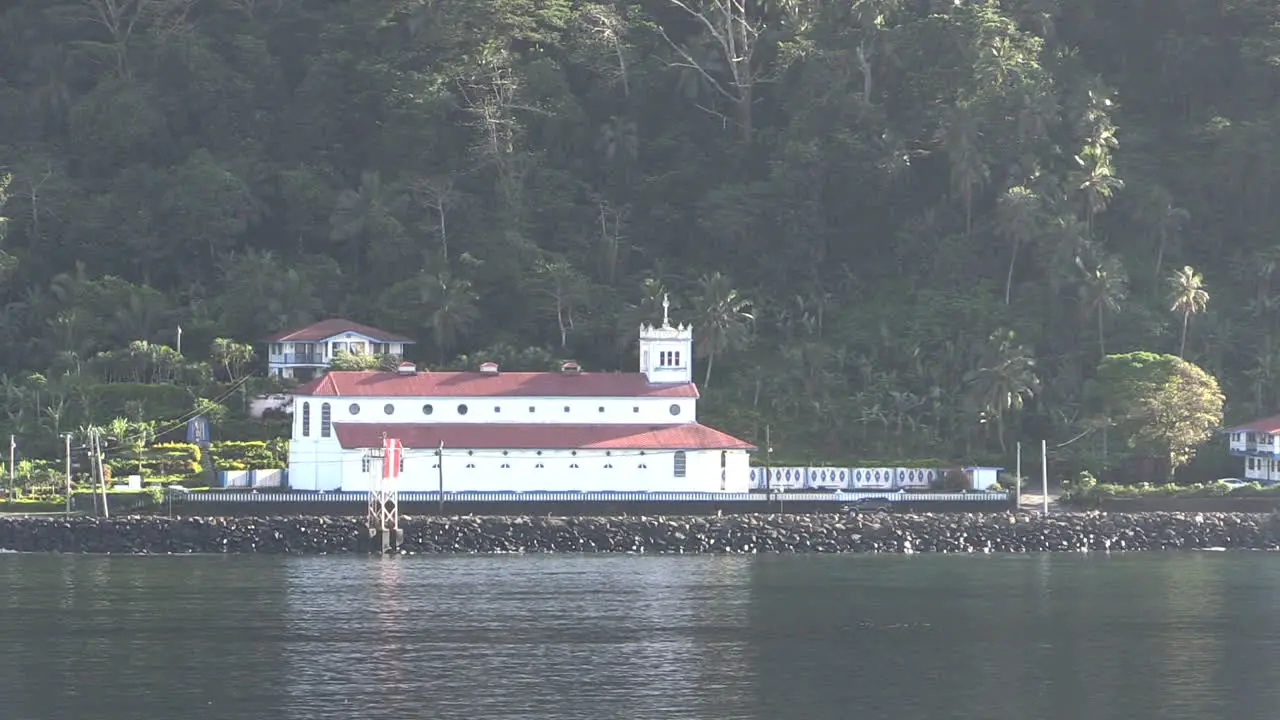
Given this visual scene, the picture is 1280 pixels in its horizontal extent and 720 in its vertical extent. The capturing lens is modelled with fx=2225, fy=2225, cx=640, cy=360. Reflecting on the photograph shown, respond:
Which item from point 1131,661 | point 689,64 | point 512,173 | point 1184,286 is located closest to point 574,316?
point 512,173

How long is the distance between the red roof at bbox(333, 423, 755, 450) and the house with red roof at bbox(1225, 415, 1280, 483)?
2379 cm

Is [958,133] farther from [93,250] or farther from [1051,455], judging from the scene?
[93,250]

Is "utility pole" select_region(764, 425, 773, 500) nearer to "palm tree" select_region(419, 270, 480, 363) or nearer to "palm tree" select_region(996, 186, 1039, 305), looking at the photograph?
"palm tree" select_region(419, 270, 480, 363)

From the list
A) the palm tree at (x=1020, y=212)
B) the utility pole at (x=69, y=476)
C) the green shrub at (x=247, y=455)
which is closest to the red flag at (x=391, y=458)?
the green shrub at (x=247, y=455)

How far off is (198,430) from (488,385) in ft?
49.9

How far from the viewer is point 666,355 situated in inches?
4003

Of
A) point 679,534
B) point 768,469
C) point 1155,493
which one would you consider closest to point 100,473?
point 679,534

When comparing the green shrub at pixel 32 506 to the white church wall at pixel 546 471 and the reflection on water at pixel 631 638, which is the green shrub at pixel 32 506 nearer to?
the reflection on water at pixel 631 638

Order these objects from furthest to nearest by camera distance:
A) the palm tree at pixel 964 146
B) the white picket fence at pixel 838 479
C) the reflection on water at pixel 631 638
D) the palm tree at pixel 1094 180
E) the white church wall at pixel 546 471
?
the palm tree at pixel 964 146 → the palm tree at pixel 1094 180 → the white picket fence at pixel 838 479 → the white church wall at pixel 546 471 → the reflection on water at pixel 631 638

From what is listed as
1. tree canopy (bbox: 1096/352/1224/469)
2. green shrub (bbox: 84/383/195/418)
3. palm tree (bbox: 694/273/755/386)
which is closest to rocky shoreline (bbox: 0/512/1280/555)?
tree canopy (bbox: 1096/352/1224/469)

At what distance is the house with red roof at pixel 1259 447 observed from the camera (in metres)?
101

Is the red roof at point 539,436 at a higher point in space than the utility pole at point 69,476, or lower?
higher

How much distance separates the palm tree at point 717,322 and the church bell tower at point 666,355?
725 centimetres

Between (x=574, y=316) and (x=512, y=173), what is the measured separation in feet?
41.8
